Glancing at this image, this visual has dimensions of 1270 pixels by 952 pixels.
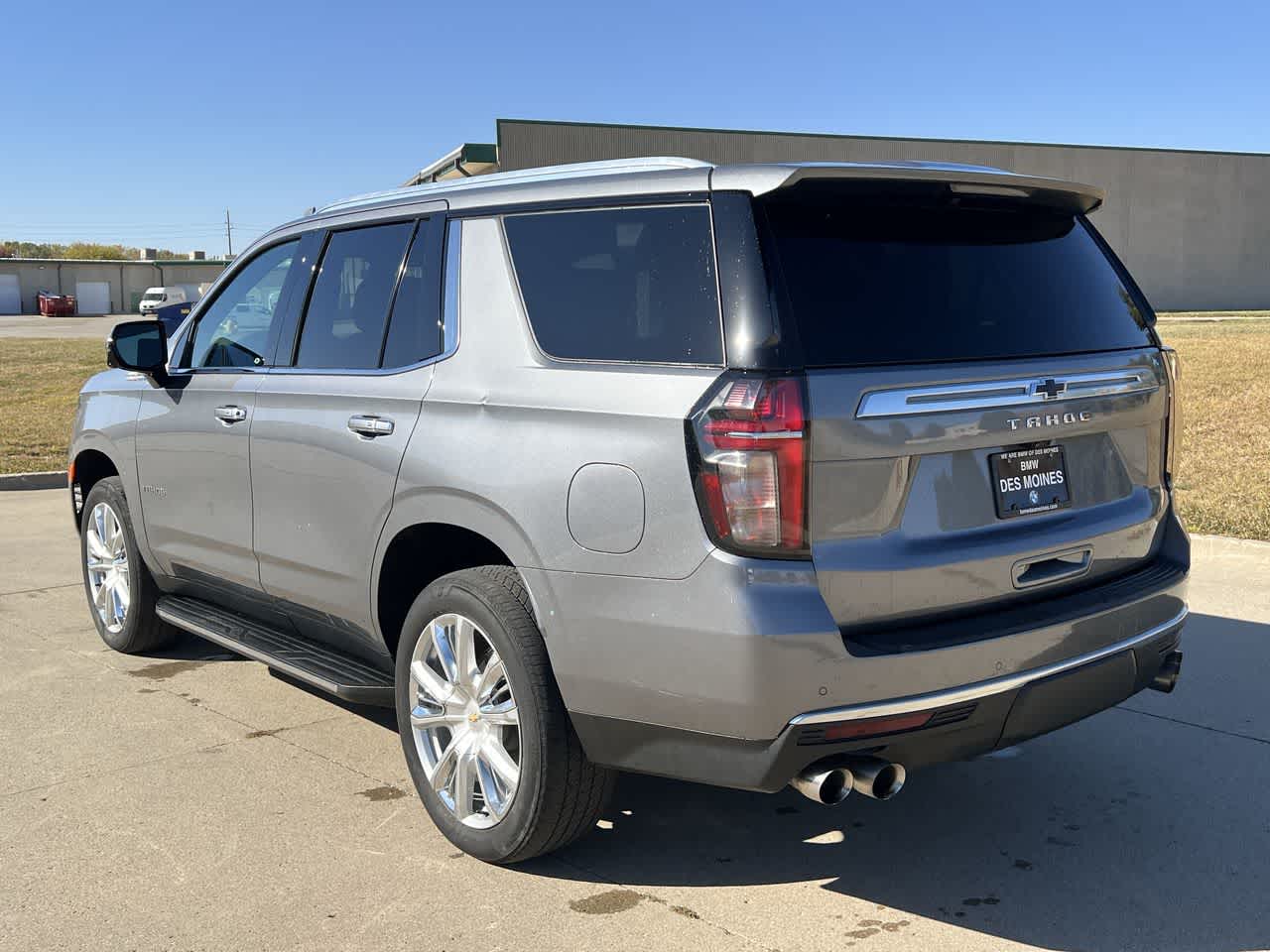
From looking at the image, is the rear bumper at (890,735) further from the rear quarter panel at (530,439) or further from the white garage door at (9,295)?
the white garage door at (9,295)

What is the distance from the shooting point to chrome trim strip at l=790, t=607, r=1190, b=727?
3070 millimetres

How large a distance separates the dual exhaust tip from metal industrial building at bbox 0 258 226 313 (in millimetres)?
83793

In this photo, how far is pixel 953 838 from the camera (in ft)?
13.0

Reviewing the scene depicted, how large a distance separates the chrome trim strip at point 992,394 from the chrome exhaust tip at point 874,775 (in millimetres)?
866

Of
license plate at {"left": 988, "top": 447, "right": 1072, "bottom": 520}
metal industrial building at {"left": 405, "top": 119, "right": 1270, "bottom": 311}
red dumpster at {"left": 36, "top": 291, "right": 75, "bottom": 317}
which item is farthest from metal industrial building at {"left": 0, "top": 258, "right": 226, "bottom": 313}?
license plate at {"left": 988, "top": 447, "right": 1072, "bottom": 520}

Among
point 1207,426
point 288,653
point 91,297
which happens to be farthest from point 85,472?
point 91,297

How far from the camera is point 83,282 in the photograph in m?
82.1

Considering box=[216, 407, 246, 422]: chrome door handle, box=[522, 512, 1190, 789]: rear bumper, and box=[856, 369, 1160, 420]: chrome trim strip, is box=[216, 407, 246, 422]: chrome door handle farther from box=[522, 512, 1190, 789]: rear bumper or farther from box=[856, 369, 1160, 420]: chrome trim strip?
box=[856, 369, 1160, 420]: chrome trim strip

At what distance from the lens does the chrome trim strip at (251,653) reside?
14.1 ft

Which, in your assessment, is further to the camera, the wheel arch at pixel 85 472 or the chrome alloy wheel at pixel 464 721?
the wheel arch at pixel 85 472

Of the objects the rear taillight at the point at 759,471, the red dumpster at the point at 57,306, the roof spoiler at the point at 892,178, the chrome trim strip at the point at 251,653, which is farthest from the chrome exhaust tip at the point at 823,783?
the red dumpster at the point at 57,306

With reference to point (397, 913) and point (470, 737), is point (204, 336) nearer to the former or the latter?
point (470, 737)

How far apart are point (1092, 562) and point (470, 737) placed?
1888mm

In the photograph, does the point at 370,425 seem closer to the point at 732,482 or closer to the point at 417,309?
the point at 417,309
